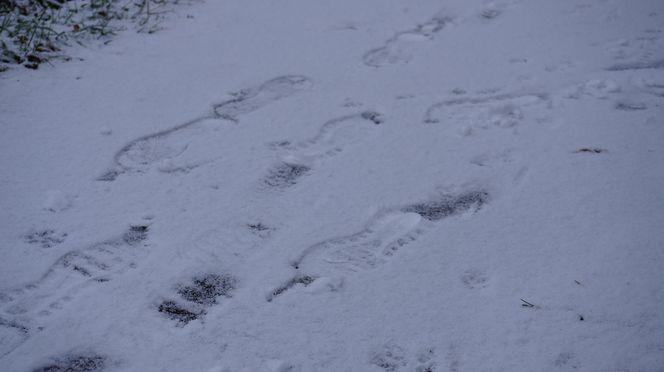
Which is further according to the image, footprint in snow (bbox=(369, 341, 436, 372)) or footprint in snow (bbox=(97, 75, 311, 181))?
footprint in snow (bbox=(97, 75, 311, 181))

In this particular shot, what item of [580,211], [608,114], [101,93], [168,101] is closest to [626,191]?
[580,211]

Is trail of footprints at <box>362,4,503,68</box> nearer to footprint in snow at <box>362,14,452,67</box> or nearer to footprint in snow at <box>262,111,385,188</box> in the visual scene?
footprint in snow at <box>362,14,452,67</box>

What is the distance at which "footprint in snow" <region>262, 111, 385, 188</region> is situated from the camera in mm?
1593

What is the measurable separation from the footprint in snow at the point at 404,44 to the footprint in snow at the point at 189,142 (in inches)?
17.3

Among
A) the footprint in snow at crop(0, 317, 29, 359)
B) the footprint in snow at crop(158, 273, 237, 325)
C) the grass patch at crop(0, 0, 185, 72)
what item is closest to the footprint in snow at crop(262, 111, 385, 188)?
the footprint in snow at crop(158, 273, 237, 325)

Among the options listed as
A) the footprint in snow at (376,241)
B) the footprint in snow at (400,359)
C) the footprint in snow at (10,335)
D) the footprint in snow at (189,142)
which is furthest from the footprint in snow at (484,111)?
the footprint in snow at (10,335)

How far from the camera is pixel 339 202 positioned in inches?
58.7

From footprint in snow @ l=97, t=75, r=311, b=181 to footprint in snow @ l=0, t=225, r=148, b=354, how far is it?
0.93ft

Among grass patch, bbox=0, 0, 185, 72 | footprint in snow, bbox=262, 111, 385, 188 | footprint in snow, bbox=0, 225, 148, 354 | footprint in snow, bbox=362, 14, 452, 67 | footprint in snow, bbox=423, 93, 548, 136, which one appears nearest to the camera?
footprint in snow, bbox=0, 225, 148, 354

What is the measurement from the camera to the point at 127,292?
4.01 feet

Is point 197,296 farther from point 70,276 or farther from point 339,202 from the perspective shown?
point 339,202

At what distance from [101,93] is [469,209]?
4.71 feet

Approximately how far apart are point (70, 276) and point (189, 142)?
2.04 ft

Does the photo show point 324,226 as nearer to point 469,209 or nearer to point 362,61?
point 469,209
